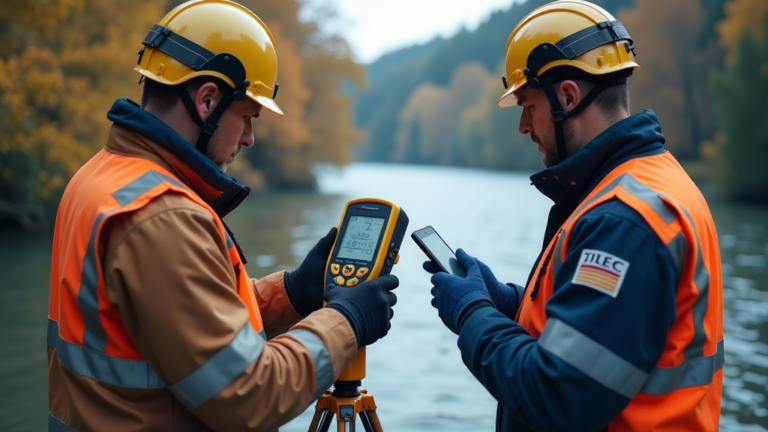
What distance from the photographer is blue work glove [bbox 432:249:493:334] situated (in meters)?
2.61

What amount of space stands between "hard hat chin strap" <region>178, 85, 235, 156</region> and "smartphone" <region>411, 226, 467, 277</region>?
1.06 metres

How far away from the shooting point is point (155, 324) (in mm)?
2018

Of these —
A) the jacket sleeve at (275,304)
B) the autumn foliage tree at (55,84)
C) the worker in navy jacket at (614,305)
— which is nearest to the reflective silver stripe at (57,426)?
the jacket sleeve at (275,304)

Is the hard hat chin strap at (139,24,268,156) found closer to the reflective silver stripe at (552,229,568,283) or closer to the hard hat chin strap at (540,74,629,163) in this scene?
the hard hat chin strap at (540,74,629,163)

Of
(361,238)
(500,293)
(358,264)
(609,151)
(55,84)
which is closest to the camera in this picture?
(609,151)

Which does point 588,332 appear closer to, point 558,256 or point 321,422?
point 558,256

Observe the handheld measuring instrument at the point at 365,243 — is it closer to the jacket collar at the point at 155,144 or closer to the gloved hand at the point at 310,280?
the gloved hand at the point at 310,280

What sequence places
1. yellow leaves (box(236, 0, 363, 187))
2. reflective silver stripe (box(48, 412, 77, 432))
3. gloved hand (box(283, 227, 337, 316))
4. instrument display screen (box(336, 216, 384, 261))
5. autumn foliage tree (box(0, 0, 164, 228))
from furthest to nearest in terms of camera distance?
yellow leaves (box(236, 0, 363, 187)) → autumn foliage tree (box(0, 0, 164, 228)) → gloved hand (box(283, 227, 337, 316)) → instrument display screen (box(336, 216, 384, 261)) → reflective silver stripe (box(48, 412, 77, 432))

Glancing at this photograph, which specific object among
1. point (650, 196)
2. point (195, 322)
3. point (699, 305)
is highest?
point (650, 196)

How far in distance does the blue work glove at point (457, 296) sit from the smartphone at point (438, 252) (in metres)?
0.14

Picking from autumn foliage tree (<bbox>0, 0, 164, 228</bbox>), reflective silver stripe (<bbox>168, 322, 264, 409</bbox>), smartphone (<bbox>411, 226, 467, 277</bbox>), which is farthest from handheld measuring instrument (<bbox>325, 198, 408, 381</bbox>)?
autumn foliage tree (<bbox>0, 0, 164, 228</bbox>)

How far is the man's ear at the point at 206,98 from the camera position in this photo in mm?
2525

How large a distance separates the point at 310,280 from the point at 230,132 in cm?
94

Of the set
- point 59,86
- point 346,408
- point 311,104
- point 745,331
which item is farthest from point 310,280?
point 311,104
